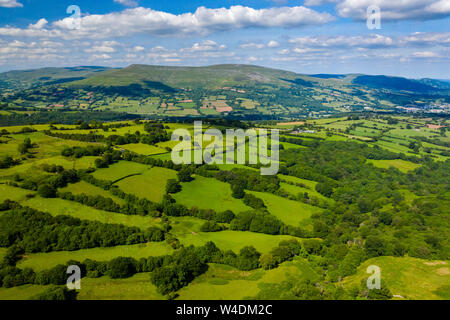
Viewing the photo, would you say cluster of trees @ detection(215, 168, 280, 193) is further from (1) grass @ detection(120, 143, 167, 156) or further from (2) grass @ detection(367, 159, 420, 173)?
(2) grass @ detection(367, 159, 420, 173)

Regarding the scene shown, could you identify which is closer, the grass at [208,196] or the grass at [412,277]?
the grass at [412,277]

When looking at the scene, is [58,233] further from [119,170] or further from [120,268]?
[119,170]

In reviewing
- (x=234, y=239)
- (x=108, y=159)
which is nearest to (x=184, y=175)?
(x=108, y=159)

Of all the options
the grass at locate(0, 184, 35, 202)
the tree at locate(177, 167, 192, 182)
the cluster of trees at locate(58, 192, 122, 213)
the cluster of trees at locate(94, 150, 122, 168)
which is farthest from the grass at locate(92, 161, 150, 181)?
the grass at locate(0, 184, 35, 202)

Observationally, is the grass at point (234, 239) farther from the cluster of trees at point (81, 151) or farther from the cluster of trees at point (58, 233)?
the cluster of trees at point (81, 151)

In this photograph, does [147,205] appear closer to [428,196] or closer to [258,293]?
[258,293]

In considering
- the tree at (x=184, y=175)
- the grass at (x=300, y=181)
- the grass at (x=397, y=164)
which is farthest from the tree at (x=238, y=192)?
the grass at (x=397, y=164)
